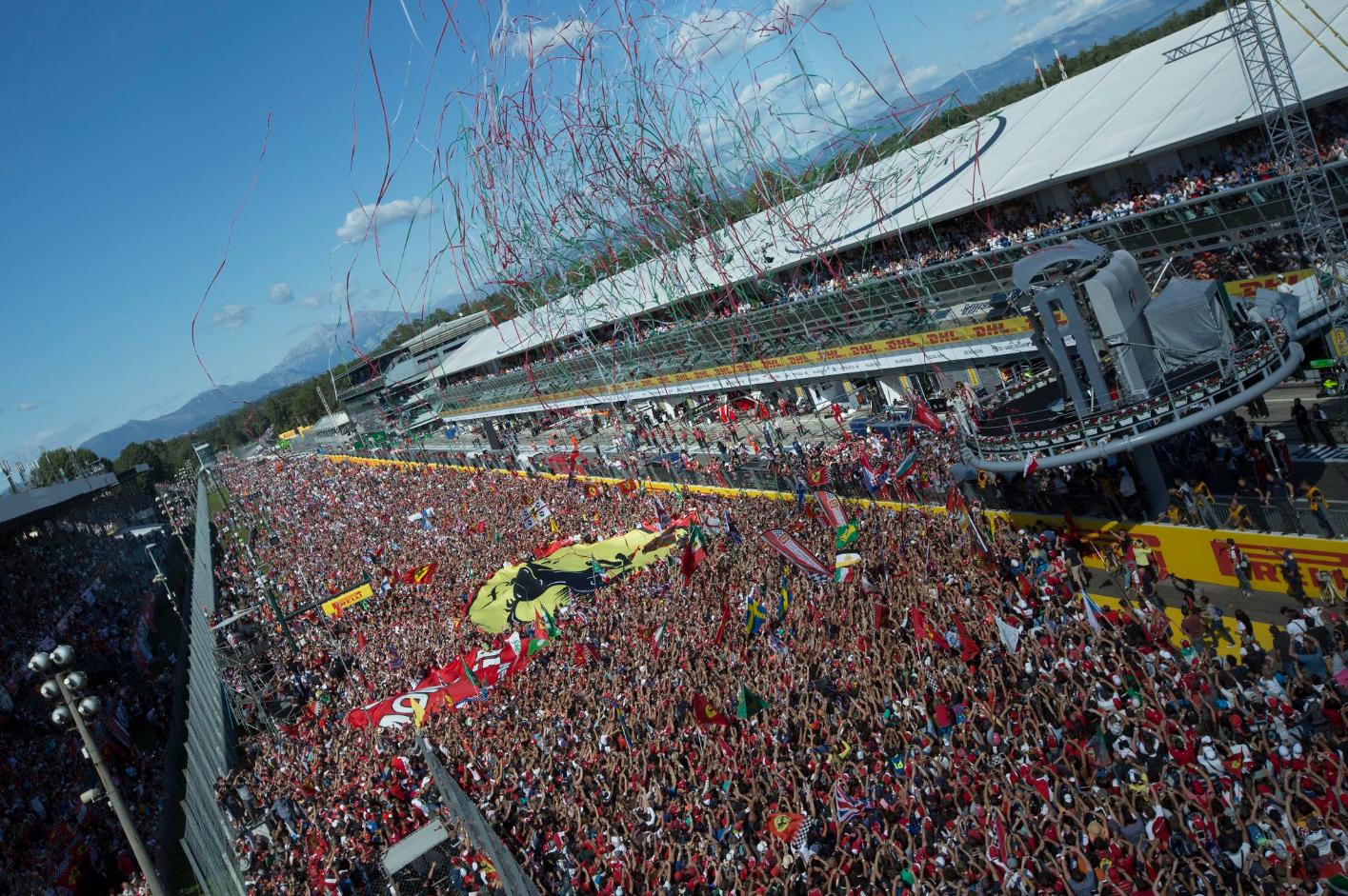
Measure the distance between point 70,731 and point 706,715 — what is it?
21295 mm

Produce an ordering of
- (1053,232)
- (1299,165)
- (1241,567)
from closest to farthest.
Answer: (1241,567) < (1299,165) < (1053,232)

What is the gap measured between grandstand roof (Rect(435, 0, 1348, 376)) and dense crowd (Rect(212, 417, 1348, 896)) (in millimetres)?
10363

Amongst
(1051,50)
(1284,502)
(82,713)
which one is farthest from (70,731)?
(1051,50)

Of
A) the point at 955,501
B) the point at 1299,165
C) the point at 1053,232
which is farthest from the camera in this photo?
the point at 1053,232

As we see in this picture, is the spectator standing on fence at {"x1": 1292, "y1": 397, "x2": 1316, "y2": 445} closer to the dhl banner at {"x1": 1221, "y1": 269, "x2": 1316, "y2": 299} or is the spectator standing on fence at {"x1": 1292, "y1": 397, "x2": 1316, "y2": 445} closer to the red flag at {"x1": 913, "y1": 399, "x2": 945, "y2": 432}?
the dhl banner at {"x1": 1221, "y1": 269, "x2": 1316, "y2": 299}

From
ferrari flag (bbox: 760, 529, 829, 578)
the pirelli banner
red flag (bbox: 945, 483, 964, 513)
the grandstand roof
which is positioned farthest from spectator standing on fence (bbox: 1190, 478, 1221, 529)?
the grandstand roof

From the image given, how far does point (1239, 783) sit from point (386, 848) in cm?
1172

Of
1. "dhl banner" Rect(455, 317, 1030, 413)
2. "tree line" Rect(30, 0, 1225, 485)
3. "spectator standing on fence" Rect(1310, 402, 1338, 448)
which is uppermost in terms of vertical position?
"tree line" Rect(30, 0, 1225, 485)

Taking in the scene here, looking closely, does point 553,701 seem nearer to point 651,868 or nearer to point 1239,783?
point 651,868

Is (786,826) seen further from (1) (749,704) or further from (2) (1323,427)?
(2) (1323,427)

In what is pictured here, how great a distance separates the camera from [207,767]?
17141mm

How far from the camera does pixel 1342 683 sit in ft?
26.4

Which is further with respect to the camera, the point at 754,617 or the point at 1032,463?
the point at 1032,463

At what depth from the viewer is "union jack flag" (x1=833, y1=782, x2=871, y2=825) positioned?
347 inches
